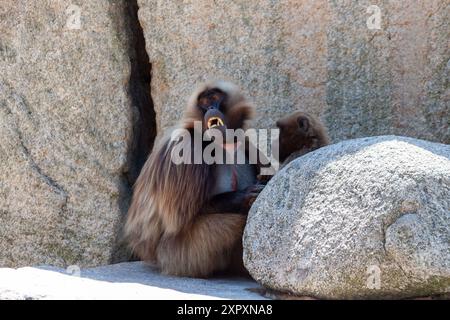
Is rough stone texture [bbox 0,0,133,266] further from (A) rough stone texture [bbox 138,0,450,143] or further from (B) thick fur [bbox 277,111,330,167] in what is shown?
(B) thick fur [bbox 277,111,330,167]

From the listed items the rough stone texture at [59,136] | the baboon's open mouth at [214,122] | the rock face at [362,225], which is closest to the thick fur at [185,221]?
the baboon's open mouth at [214,122]

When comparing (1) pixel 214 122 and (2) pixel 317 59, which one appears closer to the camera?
(1) pixel 214 122

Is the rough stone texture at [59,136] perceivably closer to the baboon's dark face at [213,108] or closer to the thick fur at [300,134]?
the baboon's dark face at [213,108]

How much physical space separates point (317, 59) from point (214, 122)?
1015 millimetres

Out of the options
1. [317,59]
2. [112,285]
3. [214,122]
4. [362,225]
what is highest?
[317,59]

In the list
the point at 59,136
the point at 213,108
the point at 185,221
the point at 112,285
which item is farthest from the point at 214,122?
the point at 59,136

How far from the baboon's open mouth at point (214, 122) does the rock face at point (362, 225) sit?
30.7 inches

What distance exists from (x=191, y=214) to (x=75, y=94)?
1417 millimetres

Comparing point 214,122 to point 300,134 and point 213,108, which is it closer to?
point 213,108

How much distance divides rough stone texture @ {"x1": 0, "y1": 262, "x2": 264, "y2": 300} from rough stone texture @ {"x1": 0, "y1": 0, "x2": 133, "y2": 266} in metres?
0.72

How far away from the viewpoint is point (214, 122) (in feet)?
15.0

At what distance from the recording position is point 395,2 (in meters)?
5.05

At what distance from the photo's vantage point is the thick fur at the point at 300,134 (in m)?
4.94

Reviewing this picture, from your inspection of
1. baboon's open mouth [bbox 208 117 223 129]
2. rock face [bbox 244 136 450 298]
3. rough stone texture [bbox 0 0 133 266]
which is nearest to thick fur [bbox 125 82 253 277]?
baboon's open mouth [bbox 208 117 223 129]
